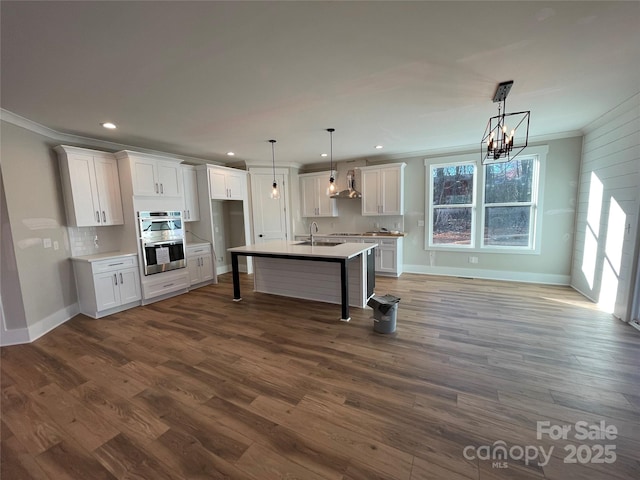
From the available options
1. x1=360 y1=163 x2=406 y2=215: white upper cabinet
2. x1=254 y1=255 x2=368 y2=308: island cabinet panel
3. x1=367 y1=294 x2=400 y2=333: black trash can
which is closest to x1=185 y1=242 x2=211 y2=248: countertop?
x1=254 y1=255 x2=368 y2=308: island cabinet panel

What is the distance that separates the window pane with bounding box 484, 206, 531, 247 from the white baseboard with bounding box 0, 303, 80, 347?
7203 millimetres

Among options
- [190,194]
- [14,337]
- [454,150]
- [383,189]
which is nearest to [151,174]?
[190,194]

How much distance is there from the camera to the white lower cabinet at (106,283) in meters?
3.71

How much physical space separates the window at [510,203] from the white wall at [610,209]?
67 cm

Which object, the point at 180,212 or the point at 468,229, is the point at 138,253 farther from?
the point at 468,229

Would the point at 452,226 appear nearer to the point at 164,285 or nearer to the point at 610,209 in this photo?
the point at 610,209

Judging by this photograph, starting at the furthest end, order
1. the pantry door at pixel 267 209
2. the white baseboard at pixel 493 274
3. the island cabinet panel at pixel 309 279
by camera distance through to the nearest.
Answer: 1. the pantry door at pixel 267 209
2. the white baseboard at pixel 493 274
3. the island cabinet panel at pixel 309 279

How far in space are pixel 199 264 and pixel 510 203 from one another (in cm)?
618

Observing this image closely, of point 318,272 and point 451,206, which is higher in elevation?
point 451,206

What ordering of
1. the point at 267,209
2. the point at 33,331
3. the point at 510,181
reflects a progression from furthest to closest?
the point at 267,209
the point at 510,181
the point at 33,331

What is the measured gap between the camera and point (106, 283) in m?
3.81

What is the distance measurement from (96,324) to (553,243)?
24.5ft

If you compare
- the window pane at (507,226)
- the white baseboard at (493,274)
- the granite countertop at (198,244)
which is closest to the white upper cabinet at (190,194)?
the granite countertop at (198,244)

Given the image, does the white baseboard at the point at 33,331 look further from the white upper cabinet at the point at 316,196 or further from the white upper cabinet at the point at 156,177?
the white upper cabinet at the point at 316,196
